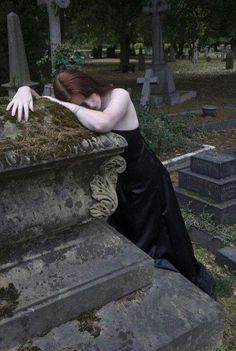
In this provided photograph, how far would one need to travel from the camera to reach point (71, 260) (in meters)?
1.94

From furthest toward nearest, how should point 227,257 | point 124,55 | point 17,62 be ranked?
point 124,55
point 17,62
point 227,257

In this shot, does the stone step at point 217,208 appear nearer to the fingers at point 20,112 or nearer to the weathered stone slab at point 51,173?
the weathered stone slab at point 51,173

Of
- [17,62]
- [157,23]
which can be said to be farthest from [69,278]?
[157,23]

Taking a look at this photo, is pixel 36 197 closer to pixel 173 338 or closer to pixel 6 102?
pixel 6 102

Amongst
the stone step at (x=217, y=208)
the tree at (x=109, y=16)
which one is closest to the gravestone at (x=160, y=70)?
the tree at (x=109, y=16)

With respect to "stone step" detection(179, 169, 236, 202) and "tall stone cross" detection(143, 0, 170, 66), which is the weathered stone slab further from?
"tall stone cross" detection(143, 0, 170, 66)

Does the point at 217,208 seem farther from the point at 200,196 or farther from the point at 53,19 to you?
the point at 53,19

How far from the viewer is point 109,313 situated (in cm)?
190

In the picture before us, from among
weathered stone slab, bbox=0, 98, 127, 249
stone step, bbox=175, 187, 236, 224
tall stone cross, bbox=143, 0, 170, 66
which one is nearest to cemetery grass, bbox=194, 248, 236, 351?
stone step, bbox=175, 187, 236, 224

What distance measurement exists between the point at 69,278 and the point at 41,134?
0.67 metres

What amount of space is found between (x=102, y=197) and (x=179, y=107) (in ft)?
30.3

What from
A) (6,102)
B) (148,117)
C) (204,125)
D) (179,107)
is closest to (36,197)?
(6,102)

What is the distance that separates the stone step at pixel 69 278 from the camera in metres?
1.72

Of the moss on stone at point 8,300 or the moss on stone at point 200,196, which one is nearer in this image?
the moss on stone at point 8,300
